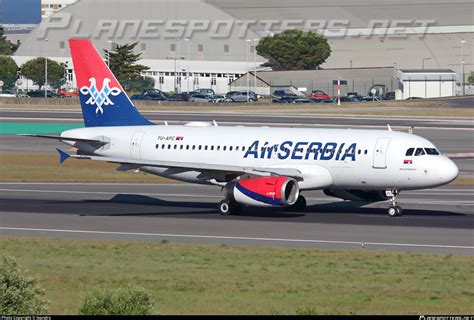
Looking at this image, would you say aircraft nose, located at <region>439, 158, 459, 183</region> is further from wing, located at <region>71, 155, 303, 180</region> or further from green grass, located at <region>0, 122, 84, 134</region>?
green grass, located at <region>0, 122, 84, 134</region>

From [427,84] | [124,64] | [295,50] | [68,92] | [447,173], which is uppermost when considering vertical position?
[295,50]

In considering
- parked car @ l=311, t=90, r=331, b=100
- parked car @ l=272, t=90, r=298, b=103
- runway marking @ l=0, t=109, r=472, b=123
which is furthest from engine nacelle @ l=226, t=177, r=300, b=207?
parked car @ l=311, t=90, r=331, b=100

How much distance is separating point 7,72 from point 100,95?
136 meters

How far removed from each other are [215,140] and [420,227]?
11197 millimetres

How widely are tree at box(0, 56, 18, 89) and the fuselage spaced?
134 metres

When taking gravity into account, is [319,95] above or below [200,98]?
below

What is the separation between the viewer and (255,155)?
4609 centimetres

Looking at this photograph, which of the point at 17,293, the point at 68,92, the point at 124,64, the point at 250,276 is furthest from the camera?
the point at 124,64

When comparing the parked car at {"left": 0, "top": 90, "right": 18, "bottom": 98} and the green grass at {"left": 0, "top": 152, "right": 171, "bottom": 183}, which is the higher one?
the parked car at {"left": 0, "top": 90, "right": 18, "bottom": 98}

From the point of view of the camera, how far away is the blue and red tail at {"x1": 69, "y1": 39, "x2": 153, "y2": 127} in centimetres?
4991

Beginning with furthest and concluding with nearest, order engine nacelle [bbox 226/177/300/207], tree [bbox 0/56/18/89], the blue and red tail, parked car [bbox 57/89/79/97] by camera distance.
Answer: tree [bbox 0/56/18/89] → parked car [bbox 57/89/79/97] → the blue and red tail → engine nacelle [bbox 226/177/300/207]

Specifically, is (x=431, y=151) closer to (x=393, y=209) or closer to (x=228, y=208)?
(x=393, y=209)

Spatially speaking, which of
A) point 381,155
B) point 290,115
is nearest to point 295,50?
point 290,115

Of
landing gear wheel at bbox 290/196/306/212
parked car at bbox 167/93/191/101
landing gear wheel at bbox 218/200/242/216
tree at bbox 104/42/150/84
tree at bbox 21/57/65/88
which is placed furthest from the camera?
tree at bbox 104/42/150/84
